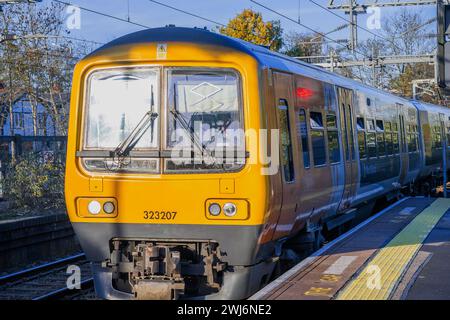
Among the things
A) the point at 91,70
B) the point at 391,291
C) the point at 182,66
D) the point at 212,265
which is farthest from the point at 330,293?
the point at 91,70

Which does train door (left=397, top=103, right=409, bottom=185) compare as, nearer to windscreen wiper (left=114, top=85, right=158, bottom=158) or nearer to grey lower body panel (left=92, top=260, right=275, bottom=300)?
grey lower body panel (left=92, top=260, right=275, bottom=300)

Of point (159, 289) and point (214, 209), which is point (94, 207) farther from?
point (214, 209)

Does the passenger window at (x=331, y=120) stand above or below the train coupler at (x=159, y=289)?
above

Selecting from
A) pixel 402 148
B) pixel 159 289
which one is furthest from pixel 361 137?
pixel 159 289

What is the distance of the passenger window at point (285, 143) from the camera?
24.6 feet

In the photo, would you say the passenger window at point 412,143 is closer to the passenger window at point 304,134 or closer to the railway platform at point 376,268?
the railway platform at point 376,268

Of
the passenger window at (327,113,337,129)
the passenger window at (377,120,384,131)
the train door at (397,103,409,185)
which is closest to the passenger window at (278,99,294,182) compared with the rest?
the passenger window at (327,113,337,129)

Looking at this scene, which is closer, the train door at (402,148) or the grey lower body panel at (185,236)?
the grey lower body panel at (185,236)

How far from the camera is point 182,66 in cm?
711

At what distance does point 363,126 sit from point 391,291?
6.17m

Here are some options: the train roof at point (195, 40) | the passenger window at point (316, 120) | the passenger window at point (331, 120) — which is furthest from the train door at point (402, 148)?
the train roof at point (195, 40)

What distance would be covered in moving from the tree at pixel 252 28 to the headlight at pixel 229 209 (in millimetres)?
35176

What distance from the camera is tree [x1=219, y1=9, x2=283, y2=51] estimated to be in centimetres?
4147

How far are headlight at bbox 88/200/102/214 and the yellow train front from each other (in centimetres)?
1
